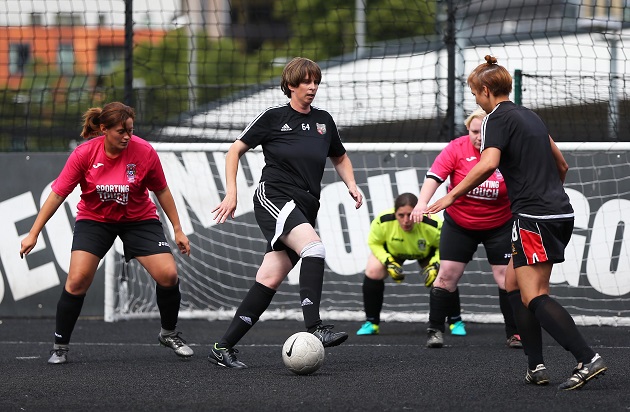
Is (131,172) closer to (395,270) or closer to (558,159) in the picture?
(395,270)

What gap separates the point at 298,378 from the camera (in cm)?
643

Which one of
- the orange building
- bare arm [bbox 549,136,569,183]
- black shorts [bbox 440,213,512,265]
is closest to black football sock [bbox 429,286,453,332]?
black shorts [bbox 440,213,512,265]

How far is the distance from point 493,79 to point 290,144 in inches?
59.6

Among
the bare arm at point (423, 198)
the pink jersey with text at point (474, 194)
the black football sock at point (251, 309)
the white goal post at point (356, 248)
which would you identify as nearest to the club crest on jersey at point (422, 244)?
the white goal post at point (356, 248)

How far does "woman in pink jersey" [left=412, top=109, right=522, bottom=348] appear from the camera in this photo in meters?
8.10

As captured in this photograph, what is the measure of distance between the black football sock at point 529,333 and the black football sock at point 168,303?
2.69m

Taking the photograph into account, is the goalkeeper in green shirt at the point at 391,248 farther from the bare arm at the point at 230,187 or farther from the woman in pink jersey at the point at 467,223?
the bare arm at the point at 230,187

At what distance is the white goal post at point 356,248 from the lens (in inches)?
390

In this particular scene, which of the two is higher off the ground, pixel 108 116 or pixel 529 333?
pixel 108 116

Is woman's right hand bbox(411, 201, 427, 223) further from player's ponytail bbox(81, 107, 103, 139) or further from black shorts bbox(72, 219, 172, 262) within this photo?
player's ponytail bbox(81, 107, 103, 139)

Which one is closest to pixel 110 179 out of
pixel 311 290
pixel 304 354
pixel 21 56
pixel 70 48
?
pixel 311 290

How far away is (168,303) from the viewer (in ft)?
25.4

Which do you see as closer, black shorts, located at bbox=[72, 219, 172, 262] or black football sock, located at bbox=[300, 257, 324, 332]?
black football sock, located at bbox=[300, 257, 324, 332]

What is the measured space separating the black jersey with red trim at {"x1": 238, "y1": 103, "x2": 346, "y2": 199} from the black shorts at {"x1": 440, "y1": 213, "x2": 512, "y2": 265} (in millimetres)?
1748
